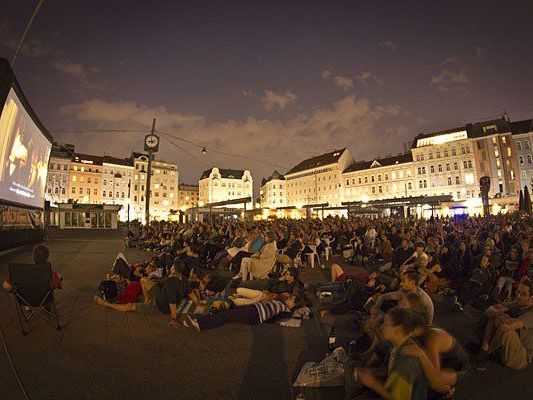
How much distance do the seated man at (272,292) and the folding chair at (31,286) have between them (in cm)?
320

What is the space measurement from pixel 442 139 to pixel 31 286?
67709 millimetres

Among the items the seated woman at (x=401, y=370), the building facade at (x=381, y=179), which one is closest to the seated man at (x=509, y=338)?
the seated woman at (x=401, y=370)

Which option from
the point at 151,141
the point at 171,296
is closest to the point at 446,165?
the point at 151,141

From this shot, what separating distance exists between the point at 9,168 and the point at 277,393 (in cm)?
1419

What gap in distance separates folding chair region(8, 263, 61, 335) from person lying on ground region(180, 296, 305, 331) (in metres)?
2.18

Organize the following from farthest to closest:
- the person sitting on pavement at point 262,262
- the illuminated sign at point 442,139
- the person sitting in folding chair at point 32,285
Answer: the illuminated sign at point 442,139
the person sitting on pavement at point 262,262
the person sitting in folding chair at point 32,285

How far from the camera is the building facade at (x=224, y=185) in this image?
102m

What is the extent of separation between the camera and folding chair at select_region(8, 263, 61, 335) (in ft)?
16.9

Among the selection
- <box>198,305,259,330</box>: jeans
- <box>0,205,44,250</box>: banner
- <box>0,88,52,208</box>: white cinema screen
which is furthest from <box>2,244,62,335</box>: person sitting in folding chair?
<box>0,205,44,250</box>: banner

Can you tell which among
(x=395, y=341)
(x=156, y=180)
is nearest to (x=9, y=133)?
(x=395, y=341)

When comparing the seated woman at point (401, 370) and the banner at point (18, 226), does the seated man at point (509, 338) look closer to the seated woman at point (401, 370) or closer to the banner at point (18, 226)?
the seated woman at point (401, 370)

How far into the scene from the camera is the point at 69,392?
11.3 feet

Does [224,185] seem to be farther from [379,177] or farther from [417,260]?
[417,260]

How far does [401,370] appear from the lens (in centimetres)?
251
